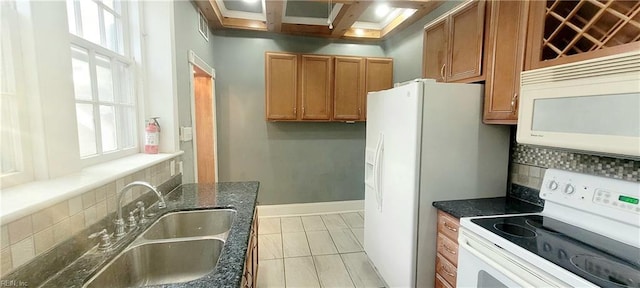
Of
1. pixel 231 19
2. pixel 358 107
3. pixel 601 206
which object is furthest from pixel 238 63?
pixel 601 206

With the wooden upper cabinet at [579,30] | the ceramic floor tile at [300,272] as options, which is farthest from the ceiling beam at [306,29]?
the ceramic floor tile at [300,272]

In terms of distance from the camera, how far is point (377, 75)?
12.8ft

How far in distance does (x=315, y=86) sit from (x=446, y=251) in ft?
8.55

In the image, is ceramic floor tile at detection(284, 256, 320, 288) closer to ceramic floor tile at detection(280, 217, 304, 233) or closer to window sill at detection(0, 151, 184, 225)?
ceramic floor tile at detection(280, 217, 304, 233)

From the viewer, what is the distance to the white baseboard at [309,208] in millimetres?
4051

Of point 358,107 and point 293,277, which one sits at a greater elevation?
point 358,107

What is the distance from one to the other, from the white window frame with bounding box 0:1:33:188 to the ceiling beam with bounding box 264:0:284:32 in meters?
2.05

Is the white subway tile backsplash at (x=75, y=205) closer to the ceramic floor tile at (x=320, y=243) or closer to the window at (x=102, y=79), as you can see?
the window at (x=102, y=79)

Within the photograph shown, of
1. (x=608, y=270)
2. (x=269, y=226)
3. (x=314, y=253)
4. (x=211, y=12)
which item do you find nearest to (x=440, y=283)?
(x=608, y=270)

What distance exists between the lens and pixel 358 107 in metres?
3.90

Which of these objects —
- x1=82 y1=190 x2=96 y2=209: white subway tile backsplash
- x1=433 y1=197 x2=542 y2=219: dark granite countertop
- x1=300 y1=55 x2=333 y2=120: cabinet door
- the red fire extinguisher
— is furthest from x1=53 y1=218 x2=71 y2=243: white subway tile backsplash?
x1=300 y1=55 x2=333 y2=120: cabinet door

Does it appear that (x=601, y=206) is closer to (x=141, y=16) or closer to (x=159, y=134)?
(x=159, y=134)

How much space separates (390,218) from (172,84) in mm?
1947

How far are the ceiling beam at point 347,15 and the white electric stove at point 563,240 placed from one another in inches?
83.4
